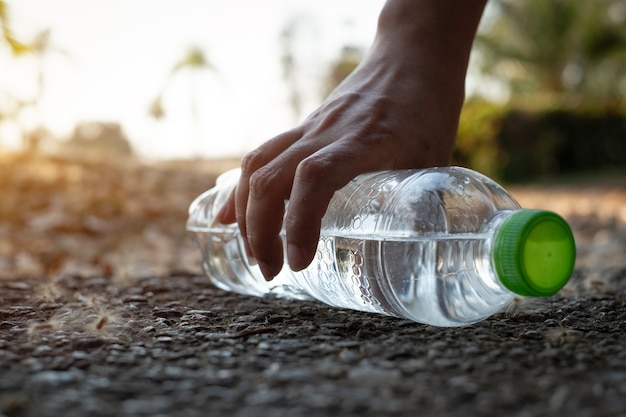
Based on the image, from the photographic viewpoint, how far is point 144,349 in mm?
1271

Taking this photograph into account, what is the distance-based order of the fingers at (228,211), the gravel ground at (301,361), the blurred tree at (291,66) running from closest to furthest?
the gravel ground at (301,361) < the fingers at (228,211) < the blurred tree at (291,66)

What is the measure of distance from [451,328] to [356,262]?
245 mm

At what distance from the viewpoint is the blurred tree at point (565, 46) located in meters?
19.5

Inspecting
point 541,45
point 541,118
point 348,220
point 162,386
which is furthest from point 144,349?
point 541,45

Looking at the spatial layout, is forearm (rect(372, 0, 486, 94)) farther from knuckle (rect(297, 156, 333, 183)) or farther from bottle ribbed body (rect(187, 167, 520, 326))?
knuckle (rect(297, 156, 333, 183))

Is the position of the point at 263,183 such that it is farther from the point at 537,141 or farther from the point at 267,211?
the point at 537,141

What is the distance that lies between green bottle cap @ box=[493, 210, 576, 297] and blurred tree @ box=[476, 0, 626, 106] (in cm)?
1866

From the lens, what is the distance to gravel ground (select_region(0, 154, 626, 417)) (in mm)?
940

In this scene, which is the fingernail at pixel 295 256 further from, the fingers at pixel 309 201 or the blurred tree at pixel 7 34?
the blurred tree at pixel 7 34

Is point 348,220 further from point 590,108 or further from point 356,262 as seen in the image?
point 590,108

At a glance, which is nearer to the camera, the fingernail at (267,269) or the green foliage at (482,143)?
the fingernail at (267,269)

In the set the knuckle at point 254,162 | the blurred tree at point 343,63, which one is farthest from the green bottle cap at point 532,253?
the blurred tree at point 343,63

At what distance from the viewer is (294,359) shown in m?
1.18

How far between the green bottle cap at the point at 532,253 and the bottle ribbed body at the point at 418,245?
6 centimetres
